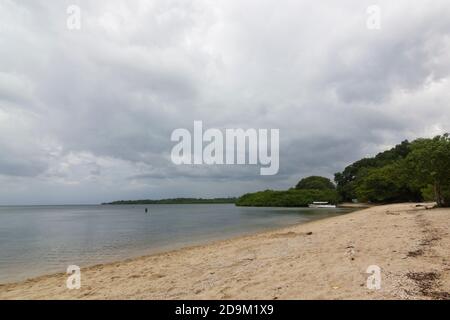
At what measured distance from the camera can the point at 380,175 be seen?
293 feet

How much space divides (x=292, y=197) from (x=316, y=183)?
22.2 m

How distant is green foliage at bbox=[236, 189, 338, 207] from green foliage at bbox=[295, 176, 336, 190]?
1441 cm

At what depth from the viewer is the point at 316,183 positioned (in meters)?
162

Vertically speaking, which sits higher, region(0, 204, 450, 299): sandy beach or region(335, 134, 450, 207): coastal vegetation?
region(335, 134, 450, 207): coastal vegetation

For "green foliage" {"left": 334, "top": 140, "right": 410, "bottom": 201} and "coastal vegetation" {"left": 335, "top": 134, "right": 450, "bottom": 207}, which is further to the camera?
"green foliage" {"left": 334, "top": 140, "right": 410, "bottom": 201}

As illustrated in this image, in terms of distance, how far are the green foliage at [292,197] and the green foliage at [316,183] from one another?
47.3ft

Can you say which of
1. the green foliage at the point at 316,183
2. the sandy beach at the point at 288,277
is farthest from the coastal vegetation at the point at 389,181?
the sandy beach at the point at 288,277

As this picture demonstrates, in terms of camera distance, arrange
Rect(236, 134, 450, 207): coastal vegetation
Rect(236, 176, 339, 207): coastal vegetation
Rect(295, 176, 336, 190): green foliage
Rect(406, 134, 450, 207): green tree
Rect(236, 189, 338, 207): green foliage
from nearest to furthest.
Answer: Rect(406, 134, 450, 207): green tree → Rect(236, 134, 450, 207): coastal vegetation → Rect(236, 189, 338, 207): green foliage → Rect(236, 176, 339, 207): coastal vegetation → Rect(295, 176, 336, 190): green foliage

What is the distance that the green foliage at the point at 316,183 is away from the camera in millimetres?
160000

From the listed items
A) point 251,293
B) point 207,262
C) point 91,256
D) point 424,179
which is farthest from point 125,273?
point 424,179

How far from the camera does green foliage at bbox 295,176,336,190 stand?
6299 inches

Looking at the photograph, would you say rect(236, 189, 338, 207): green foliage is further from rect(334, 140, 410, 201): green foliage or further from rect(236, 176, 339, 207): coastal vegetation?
rect(334, 140, 410, 201): green foliage

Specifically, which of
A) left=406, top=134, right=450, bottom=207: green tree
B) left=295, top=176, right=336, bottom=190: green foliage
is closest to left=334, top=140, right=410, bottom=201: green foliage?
left=295, top=176, right=336, bottom=190: green foliage
